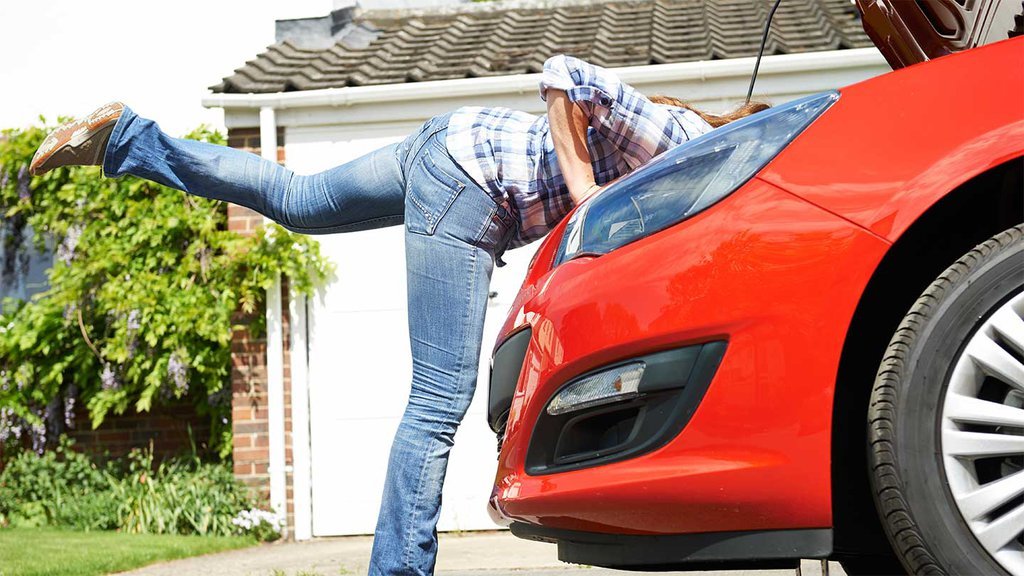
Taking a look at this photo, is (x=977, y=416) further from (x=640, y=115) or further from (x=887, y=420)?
(x=640, y=115)

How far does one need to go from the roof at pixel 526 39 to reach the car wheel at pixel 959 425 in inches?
214

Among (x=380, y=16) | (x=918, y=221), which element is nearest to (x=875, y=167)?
(x=918, y=221)

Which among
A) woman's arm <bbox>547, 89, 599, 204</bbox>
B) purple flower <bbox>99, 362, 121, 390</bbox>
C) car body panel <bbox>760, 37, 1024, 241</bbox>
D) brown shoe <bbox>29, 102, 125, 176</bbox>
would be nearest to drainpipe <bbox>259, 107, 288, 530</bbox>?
purple flower <bbox>99, 362, 121, 390</bbox>

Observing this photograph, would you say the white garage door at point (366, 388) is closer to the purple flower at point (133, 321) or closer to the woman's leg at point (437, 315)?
the purple flower at point (133, 321)

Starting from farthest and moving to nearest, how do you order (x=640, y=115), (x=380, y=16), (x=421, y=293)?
(x=380, y=16), (x=421, y=293), (x=640, y=115)

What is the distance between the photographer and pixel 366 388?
679cm

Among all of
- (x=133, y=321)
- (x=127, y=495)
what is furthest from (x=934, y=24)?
(x=127, y=495)

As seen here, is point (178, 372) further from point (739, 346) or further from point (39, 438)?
point (739, 346)

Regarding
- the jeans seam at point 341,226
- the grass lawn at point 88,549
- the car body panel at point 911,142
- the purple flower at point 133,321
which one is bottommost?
the grass lawn at point 88,549

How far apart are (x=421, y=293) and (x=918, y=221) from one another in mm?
1245

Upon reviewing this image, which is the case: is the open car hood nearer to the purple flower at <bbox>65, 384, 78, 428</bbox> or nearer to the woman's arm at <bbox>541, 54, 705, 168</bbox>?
the woman's arm at <bbox>541, 54, 705, 168</bbox>

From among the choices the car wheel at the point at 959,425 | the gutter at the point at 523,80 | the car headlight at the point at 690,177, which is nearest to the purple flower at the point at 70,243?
the gutter at the point at 523,80

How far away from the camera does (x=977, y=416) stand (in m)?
1.73

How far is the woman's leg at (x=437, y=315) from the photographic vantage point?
260cm
